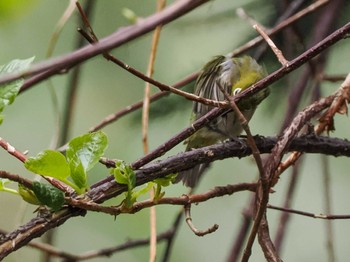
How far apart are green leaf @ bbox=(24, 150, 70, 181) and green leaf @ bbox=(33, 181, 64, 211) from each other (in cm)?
2

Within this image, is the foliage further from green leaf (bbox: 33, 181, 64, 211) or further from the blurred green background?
the blurred green background

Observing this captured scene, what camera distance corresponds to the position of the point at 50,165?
731 millimetres

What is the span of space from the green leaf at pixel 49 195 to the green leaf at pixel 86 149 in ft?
0.14

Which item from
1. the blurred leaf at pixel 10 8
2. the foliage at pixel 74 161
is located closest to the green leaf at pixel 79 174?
the foliage at pixel 74 161

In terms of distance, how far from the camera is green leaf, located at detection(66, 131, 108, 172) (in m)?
0.76

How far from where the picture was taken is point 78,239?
2170 millimetres

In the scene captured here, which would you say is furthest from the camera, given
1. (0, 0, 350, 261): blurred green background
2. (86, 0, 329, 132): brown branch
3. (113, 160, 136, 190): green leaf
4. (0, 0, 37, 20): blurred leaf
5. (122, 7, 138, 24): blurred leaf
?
(0, 0, 350, 261): blurred green background

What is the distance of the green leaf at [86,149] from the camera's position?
0.76 m

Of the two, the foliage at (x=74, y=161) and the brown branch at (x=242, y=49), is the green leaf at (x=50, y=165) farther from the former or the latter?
the brown branch at (x=242, y=49)

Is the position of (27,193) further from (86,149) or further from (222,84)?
(222,84)

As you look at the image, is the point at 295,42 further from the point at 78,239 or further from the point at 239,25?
the point at 78,239

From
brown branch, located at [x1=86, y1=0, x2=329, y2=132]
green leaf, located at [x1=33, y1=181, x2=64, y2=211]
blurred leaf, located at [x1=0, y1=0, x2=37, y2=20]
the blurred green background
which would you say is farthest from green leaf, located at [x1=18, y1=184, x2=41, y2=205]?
the blurred green background

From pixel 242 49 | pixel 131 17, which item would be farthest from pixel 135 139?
pixel 131 17

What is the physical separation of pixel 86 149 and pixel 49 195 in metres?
0.08
